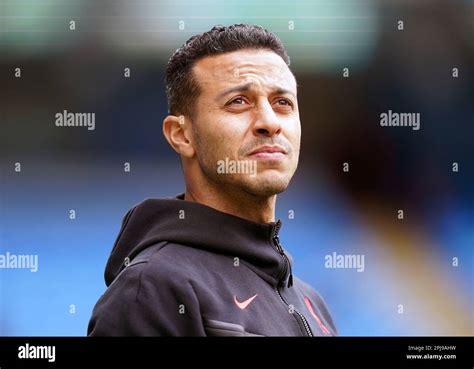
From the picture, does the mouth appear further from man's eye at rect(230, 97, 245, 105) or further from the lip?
man's eye at rect(230, 97, 245, 105)

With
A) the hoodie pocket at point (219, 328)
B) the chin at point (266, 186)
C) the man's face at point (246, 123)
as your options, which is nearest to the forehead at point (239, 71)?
the man's face at point (246, 123)

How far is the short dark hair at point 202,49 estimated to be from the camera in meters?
2.38

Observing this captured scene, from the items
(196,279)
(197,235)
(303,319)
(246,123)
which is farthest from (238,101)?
(303,319)

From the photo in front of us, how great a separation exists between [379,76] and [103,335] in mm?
1433

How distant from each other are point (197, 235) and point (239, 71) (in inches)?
20.8

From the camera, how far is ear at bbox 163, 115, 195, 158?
2389 mm

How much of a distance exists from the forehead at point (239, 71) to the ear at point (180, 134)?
13 cm

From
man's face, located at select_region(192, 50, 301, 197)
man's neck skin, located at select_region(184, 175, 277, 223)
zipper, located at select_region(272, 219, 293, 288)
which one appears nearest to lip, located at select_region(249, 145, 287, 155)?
man's face, located at select_region(192, 50, 301, 197)

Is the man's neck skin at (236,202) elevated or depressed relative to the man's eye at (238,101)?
depressed

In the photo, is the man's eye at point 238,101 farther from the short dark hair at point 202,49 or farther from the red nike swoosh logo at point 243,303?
the red nike swoosh logo at point 243,303

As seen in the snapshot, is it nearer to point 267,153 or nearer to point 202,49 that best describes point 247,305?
point 267,153

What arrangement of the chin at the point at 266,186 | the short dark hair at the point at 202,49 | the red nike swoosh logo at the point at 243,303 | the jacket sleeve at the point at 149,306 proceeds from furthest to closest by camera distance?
1. the short dark hair at the point at 202,49
2. the chin at the point at 266,186
3. the red nike swoosh logo at the point at 243,303
4. the jacket sleeve at the point at 149,306
